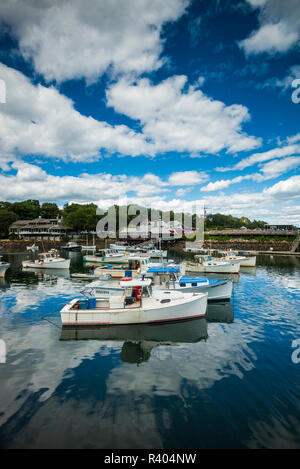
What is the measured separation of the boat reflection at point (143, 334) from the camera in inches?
490

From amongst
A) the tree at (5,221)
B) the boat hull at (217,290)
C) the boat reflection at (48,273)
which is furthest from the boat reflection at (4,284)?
the tree at (5,221)

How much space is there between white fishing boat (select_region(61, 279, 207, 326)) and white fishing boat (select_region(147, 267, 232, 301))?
3.27 meters

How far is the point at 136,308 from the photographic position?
14.7m

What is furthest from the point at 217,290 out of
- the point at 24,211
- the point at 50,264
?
the point at 24,211

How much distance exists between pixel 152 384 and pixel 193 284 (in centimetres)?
1156

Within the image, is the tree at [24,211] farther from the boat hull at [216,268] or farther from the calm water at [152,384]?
the calm water at [152,384]

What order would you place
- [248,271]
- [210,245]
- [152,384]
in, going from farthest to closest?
[210,245], [248,271], [152,384]

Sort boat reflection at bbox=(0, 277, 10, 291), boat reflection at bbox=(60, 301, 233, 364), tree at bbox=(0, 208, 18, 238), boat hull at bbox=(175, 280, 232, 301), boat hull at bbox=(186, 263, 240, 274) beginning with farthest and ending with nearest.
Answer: tree at bbox=(0, 208, 18, 238), boat hull at bbox=(186, 263, 240, 274), boat reflection at bbox=(0, 277, 10, 291), boat hull at bbox=(175, 280, 232, 301), boat reflection at bbox=(60, 301, 233, 364)

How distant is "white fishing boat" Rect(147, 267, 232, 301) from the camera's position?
19.6 m

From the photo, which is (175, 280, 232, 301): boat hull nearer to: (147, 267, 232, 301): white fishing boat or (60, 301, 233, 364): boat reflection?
(147, 267, 232, 301): white fishing boat

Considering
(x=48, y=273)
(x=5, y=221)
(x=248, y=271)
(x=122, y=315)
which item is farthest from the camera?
(x=5, y=221)

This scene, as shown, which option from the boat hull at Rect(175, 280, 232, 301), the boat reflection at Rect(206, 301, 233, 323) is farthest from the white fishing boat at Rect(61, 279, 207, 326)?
the boat hull at Rect(175, 280, 232, 301)

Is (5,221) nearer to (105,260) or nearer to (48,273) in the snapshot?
(105,260)
